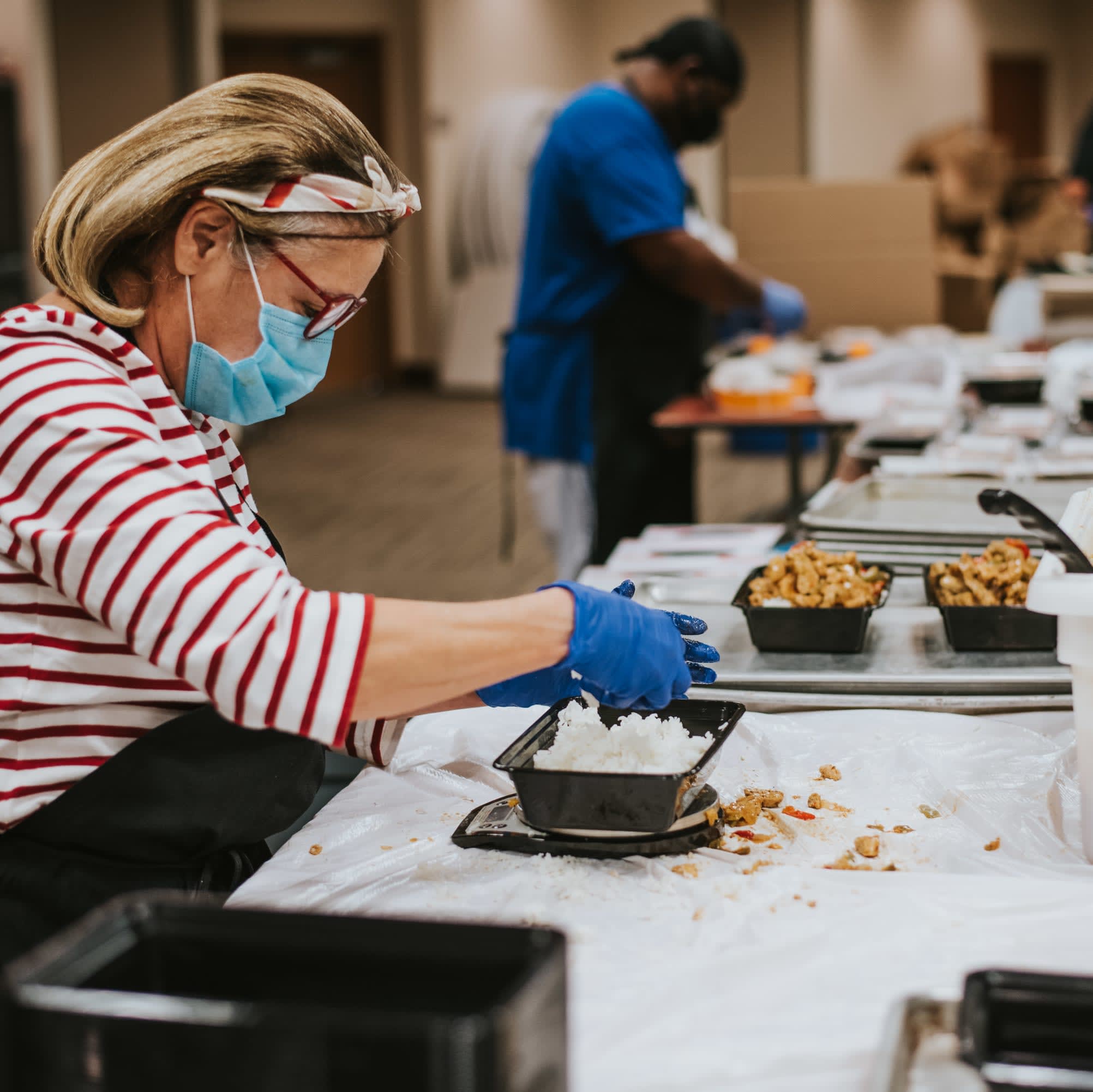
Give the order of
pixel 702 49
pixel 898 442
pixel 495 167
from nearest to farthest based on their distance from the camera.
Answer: pixel 898 442, pixel 702 49, pixel 495 167

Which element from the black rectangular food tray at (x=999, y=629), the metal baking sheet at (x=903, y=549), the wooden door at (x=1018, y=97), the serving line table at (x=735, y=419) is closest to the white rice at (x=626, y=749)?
the black rectangular food tray at (x=999, y=629)

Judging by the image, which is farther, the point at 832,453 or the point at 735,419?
the point at 832,453

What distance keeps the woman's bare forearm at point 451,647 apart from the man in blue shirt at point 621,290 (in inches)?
95.6

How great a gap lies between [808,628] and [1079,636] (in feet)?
2.04

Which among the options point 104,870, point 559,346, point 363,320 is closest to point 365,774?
point 104,870

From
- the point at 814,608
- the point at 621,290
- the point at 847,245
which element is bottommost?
the point at 814,608

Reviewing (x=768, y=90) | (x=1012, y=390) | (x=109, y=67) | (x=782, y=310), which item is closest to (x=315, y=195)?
(x=1012, y=390)

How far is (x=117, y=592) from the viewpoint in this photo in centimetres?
98

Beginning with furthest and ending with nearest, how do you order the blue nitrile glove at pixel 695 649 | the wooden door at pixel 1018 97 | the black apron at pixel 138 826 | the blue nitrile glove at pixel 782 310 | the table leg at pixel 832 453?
the wooden door at pixel 1018 97 → the table leg at pixel 832 453 → the blue nitrile glove at pixel 782 310 → the blue nitrile glove at pixel 695 649 → the black apron at pixel 138 826

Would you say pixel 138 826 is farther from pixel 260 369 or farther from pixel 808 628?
pixel 808 628

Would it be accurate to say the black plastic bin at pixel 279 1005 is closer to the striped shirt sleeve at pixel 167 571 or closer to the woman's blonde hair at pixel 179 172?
the striped shirt sleeve at pixel 167 571

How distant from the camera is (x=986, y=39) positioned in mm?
12352

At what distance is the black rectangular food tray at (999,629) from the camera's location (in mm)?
1644

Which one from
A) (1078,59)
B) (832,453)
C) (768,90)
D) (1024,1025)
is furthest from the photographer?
(1078,59)
